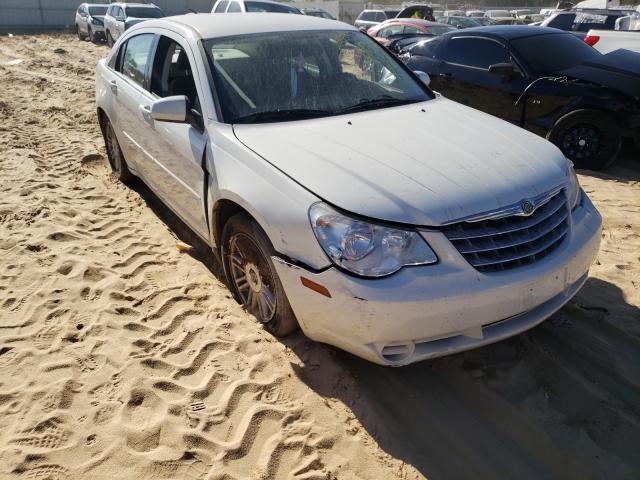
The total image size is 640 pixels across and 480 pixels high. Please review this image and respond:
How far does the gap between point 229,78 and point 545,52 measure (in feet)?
15.7

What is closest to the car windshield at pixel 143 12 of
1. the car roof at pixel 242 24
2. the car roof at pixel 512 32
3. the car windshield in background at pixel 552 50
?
the car roof at pixel 512 32

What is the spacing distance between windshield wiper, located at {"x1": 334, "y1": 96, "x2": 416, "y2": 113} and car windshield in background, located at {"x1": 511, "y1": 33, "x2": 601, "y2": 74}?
3.48 m

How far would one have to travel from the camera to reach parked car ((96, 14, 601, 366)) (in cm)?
235

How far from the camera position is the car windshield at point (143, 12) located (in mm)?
17188

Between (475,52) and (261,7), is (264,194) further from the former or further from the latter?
(261,7)

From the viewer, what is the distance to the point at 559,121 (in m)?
5.95

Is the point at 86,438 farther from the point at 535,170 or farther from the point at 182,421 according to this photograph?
the point at 535,170

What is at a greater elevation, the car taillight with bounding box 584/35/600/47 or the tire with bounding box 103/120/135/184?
the car taillight with bounding box 584/35/600/47

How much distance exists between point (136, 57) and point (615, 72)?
16.5 ft

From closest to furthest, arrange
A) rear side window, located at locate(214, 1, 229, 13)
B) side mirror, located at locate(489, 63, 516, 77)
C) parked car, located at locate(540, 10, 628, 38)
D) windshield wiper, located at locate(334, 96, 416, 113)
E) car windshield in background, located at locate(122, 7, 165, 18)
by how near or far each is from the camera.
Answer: windshield wiper, located at locate(334, 96, 416, 113)
side mirror, located at locate(489, 63, 516, 77)
rear side window, located at locate(214, 1, 229, 13)
parked car, located at locate(540, 10, 628, 38)
car windshield in background, located at locate(122, 7, 165, 18)

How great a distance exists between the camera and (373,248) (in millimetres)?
2348

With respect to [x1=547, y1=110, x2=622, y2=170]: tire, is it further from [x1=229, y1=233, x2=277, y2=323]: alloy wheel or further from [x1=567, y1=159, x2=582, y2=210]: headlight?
[x1=229, y1=233, x2=277, y2=323]: alloy wheel

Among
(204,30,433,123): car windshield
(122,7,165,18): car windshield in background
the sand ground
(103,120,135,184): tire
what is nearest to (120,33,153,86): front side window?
(103,120,135,184): tire

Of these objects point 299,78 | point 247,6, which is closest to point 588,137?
point 299,78
